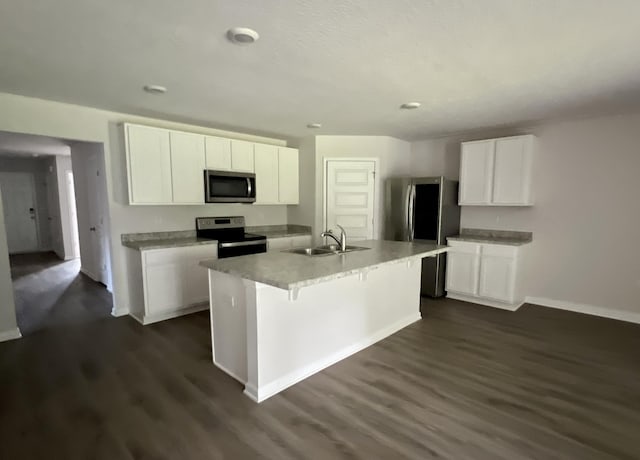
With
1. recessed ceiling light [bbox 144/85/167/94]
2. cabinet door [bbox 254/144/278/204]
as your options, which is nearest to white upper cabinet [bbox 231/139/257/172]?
cabinet door [bbox 254/144/278/204]

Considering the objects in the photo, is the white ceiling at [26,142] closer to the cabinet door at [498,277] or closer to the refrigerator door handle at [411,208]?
the refrigerator door handle at [411,208]

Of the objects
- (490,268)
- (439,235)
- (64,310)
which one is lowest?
(64,310)

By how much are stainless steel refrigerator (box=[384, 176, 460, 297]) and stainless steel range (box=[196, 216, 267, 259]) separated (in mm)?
2043

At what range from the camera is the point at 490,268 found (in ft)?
13.8

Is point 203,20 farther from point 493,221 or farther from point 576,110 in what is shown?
point 493,221

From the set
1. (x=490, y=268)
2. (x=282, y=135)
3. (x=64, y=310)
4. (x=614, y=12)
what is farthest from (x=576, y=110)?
(x=64, y=310)

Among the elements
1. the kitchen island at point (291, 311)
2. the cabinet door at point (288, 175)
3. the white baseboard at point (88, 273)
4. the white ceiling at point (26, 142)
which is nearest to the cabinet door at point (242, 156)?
the cabinet door at point (288, 175)

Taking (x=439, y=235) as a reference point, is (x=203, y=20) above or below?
above

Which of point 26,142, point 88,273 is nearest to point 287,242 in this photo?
point 88,273

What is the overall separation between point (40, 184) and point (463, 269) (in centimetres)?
988

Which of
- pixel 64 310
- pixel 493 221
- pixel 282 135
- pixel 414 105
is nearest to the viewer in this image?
pixel 414 105

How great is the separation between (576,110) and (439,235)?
2.07m

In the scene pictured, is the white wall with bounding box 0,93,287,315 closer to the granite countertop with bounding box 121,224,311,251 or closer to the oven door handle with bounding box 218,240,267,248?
the granite countertop with bounding box 121,224,311,251

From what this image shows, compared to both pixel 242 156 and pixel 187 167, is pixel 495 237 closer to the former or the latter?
pixel 242 156
